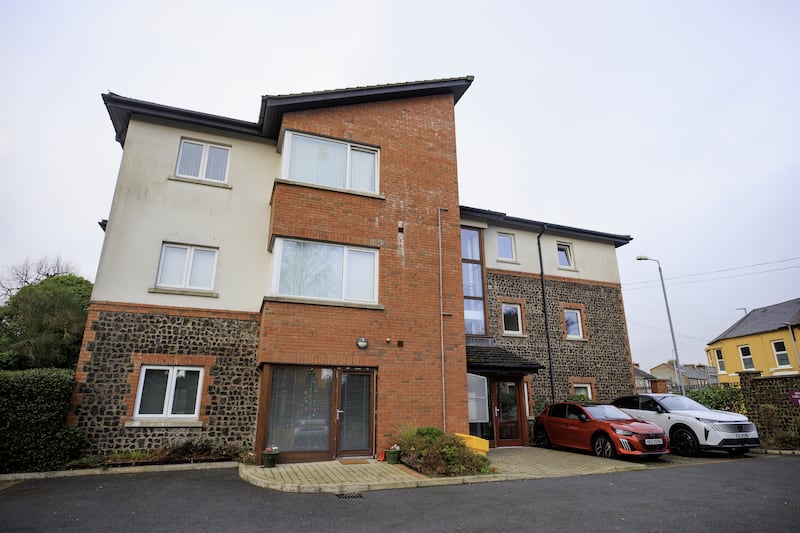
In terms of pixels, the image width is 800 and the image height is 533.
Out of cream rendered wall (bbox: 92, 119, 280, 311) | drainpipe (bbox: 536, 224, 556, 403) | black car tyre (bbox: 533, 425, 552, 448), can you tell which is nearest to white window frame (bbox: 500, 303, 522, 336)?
drainpipe (bbox: 536, 224, 556, 403)

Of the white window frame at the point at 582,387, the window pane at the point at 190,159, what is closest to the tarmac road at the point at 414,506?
the window pane at the point at 190,159

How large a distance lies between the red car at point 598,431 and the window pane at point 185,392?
35.1 feet

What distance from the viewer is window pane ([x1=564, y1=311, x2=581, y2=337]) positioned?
18.7m

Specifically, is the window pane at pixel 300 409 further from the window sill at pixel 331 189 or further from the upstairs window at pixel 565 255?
the upstairs window at pixel 565 255

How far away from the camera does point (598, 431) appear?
12430 millimetres

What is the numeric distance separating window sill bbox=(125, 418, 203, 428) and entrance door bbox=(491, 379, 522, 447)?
907 cm

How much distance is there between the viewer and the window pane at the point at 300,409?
10406 millimetres

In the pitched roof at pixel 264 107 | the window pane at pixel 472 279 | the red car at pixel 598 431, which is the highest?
the pitched roof at pixel 264 107

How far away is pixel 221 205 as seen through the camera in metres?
12.5

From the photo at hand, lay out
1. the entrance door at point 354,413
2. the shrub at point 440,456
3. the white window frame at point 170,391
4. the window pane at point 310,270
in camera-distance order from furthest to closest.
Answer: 1. the window pane at point 310,270
2. the entrance door at point 354,413
3. the white window frame at point 170,391
4. the shrub at point 440,456

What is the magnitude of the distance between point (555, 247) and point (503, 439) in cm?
883

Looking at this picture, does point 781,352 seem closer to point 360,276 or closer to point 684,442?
point 684,442

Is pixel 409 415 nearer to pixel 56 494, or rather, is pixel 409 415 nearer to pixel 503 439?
pixel 503 439

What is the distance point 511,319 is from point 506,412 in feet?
13.0
